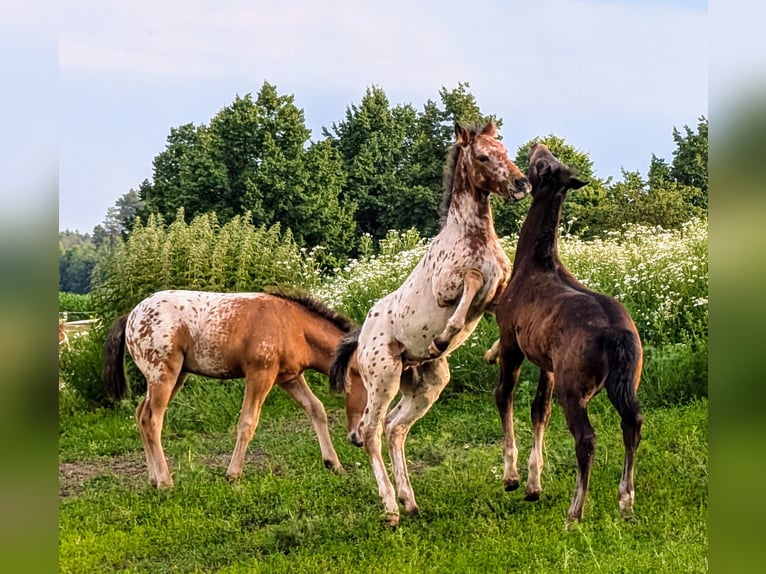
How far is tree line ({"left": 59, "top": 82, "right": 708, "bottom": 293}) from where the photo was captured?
6.72m

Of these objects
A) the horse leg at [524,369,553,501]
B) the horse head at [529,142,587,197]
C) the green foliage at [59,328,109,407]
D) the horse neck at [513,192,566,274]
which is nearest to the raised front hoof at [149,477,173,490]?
the horse leg at [524,369,553,501]

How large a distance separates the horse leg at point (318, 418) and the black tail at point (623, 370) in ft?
9.10

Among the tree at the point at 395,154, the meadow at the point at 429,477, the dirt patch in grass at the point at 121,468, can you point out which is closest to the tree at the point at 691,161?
the meadow at the point at 429,477

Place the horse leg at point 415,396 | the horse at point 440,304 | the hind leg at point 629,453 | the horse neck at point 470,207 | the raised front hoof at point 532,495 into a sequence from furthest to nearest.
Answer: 1. the horse leg at point 415,396
2. the raised front hoof at point 532,495
3. the horse neck at point 470,207
4. the horse at point 440,304
5. the hind leg at point 629,453

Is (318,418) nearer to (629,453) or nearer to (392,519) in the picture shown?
(392,519)

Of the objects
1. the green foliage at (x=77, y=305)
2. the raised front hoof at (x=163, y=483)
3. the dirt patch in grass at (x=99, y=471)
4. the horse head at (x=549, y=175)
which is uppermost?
the horse head at (x=549, y=175)

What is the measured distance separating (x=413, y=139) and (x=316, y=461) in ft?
9.07

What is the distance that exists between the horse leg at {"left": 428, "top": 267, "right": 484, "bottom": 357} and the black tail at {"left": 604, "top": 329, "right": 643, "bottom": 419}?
32.0 inches

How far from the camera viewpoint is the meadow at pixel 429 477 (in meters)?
4.50

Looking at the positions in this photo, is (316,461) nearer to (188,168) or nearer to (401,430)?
(401,430)

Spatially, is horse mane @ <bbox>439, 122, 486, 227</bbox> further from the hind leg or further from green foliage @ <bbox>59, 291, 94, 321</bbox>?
green foliage @ <bbox>59, 291, 94, 321</bbox>

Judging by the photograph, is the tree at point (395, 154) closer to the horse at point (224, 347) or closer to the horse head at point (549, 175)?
the horse at point (224, 347)

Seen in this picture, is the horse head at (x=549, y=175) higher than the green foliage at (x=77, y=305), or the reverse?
the horse head at (x=549, y=175)
